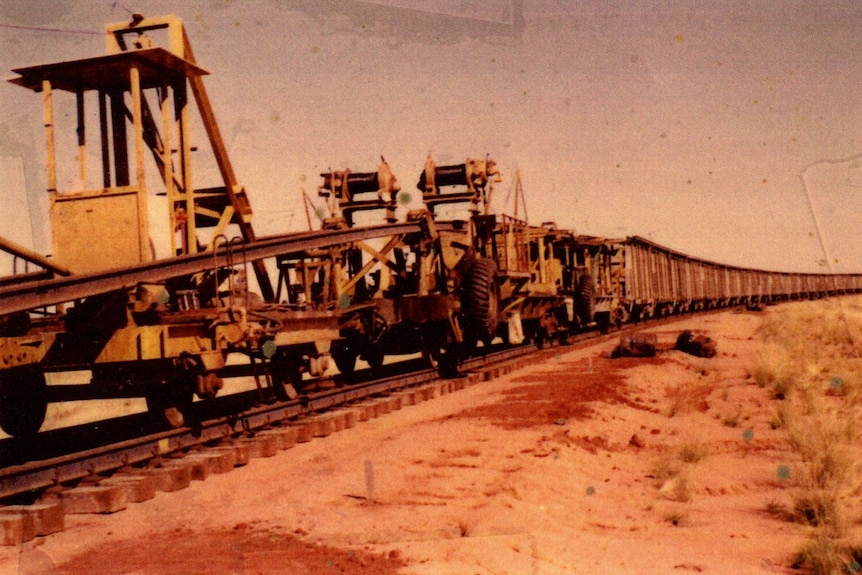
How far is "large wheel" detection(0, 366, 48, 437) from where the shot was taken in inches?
302

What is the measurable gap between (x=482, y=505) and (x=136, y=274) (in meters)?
3.66

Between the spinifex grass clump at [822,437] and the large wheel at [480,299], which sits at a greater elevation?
the large wheel at [480,299]

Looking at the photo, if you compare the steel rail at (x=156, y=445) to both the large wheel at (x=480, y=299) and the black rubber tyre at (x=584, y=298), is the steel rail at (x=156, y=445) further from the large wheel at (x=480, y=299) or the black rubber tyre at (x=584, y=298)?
the black rubber tyre at (x=584, y=298)

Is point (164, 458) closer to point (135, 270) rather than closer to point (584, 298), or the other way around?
point (135, 270)

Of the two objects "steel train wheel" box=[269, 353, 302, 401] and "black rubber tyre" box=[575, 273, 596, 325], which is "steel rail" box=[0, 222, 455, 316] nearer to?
"steel train wheel" box=[269, 353, 302, 401]

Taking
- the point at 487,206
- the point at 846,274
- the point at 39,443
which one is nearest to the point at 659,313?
the point at 487,206

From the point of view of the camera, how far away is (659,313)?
34062 millimetres

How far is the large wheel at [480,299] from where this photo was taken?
41.4 feet

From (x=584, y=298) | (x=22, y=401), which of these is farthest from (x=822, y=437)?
(x=584, y=298)

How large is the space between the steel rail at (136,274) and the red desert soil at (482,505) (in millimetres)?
1730

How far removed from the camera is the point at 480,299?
12.6 metres

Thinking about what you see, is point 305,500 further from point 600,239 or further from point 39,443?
point 600,239

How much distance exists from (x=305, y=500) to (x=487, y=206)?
928cm

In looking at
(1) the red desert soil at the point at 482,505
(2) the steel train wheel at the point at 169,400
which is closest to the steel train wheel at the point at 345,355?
(1) the red desert soil at the point at 482,505
